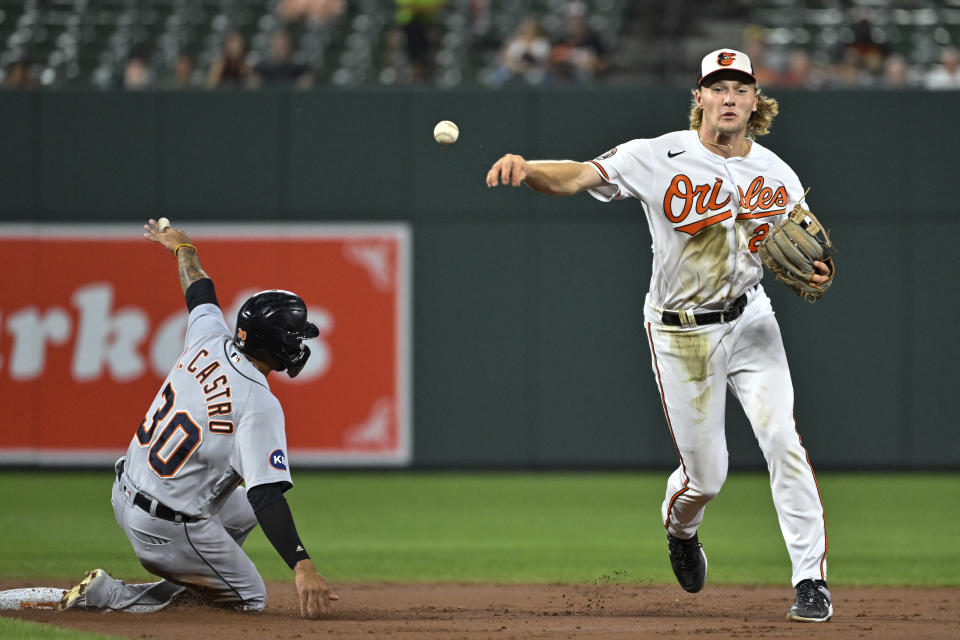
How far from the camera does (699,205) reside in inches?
216

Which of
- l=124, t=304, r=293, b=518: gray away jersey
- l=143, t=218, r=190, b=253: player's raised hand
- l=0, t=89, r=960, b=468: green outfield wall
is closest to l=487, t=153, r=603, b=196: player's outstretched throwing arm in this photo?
l=124, t=304, r=293, b=518: gray away jersey

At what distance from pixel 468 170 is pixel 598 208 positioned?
123 cm

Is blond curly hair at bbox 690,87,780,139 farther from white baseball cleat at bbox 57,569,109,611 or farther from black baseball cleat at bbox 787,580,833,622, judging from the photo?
white baseball cleat at bbox 57,569,109,611

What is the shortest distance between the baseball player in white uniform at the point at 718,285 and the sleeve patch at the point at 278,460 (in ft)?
4.95

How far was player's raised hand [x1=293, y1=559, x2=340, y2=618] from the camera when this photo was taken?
4.78 metres

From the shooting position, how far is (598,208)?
11.9 meters

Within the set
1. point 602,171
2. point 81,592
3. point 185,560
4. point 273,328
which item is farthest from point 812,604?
point 81,592

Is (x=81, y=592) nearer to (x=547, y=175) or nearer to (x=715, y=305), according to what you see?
(x=547, y=175)

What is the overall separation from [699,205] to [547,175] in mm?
719

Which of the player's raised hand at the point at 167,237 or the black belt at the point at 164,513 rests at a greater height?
the player's raised hand at the point at 167,237

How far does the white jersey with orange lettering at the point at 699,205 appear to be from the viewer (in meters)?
5.48

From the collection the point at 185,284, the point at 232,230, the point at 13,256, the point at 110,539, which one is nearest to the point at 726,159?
the point at 185,284

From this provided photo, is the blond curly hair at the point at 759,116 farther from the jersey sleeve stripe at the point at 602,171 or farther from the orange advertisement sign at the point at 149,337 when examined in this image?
the orange advertisement sign at the point at 149,337

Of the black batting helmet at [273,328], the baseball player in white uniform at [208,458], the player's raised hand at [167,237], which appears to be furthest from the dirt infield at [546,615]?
the player's raised hand at [167,237]
